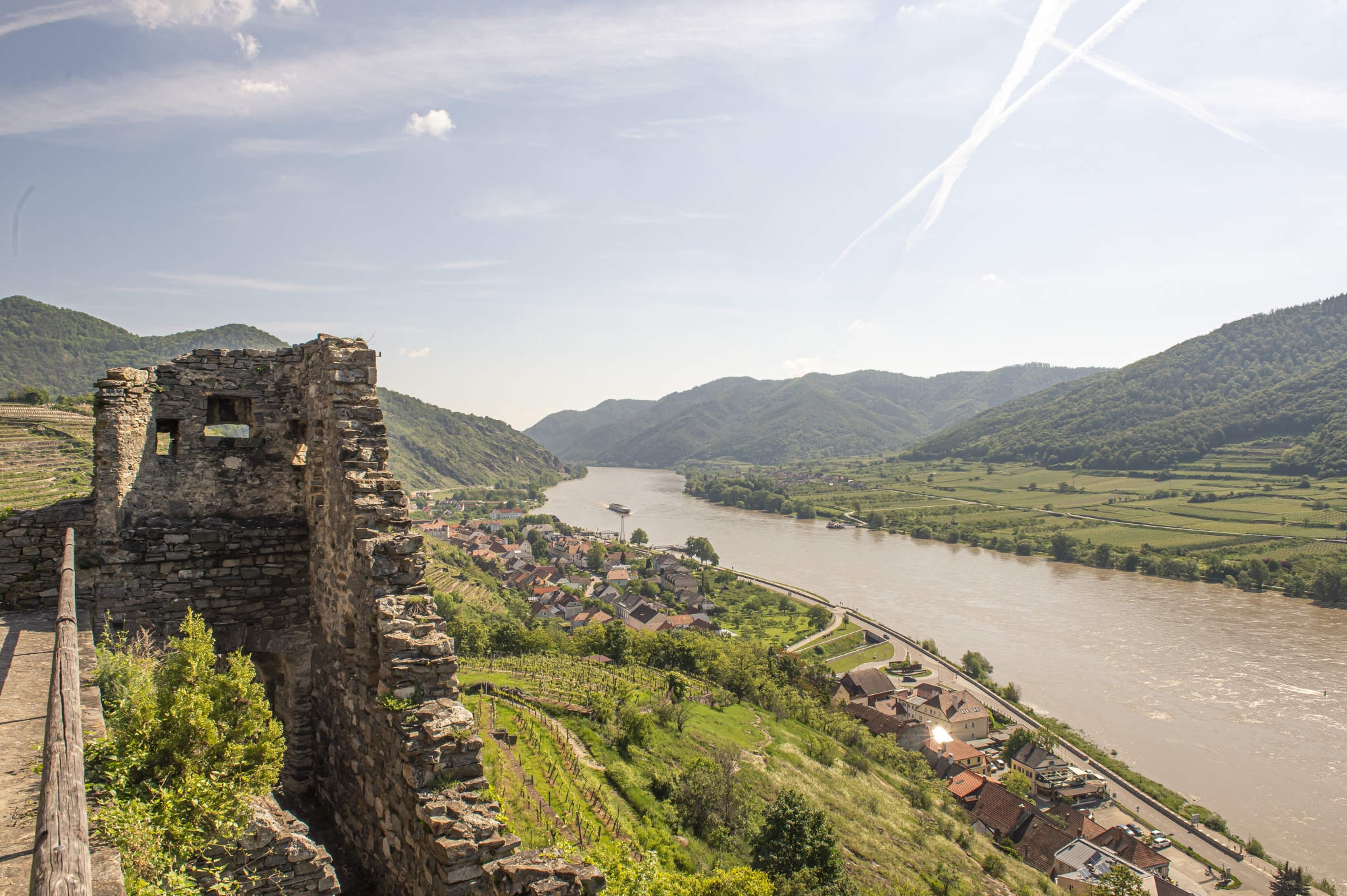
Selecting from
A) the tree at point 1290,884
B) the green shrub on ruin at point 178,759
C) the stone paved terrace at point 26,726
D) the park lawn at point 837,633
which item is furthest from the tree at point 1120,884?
the stone paved terrace at point 26,726

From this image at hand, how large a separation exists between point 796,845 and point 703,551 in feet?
197

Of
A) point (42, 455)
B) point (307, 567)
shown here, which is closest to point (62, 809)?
point (307, 567)

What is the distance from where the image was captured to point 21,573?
21.9 feet

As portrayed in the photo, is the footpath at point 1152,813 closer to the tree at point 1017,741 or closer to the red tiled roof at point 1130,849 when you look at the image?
the tree at point 1017,741

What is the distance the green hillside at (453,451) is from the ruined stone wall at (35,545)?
12702cm

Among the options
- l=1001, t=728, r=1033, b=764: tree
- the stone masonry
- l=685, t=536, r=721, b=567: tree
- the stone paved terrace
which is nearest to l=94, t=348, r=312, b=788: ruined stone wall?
the stone masonry

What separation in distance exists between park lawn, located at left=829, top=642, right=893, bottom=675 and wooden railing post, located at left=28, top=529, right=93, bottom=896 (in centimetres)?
4785

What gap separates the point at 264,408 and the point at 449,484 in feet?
484

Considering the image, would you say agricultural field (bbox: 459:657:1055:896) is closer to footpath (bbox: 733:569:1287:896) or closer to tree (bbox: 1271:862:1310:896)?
footpath (bbox: 733:569:1287:896)

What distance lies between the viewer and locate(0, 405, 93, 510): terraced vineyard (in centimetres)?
1560

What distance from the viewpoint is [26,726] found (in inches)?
168

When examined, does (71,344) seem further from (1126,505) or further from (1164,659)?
(1126,505)

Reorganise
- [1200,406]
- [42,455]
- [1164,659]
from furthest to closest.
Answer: [1200,406]
[1164,659]
[42,455]

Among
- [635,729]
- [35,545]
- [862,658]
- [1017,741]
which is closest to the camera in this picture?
[35,545]
